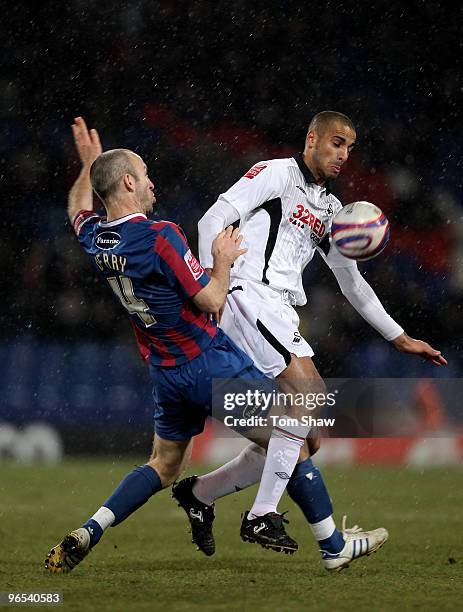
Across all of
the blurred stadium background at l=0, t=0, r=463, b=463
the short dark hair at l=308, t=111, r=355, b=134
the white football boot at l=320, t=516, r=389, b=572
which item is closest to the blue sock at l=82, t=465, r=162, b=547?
the white football boot at l=320, t=516, r=389, b=572

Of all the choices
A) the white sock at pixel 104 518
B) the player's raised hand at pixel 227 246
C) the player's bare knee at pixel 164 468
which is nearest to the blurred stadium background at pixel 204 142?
the player's bare knee at pixel 164 468

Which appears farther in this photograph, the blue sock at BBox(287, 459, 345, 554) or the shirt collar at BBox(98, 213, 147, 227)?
the blue sock at BBox(287, 459, 345, 554)

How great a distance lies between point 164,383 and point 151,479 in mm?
471

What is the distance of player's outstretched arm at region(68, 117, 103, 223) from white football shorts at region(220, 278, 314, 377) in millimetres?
773

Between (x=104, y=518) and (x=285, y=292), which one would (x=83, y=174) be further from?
(x=104, y=518)

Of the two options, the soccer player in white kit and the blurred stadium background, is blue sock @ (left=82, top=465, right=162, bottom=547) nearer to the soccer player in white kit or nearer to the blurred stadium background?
the soccer player in white kit

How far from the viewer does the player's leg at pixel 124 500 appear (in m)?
4.19

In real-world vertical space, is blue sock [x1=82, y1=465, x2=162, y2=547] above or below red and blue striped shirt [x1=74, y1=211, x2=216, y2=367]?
below

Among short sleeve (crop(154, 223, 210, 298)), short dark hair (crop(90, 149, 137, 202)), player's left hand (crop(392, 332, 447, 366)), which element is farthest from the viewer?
player's left hand (crop(392, 332, 447, 366))

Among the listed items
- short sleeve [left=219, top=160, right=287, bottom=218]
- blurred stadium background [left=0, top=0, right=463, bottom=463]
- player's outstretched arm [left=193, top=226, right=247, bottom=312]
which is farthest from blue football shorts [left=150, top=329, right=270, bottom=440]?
blurred stadium background [left=0, top=0, right=463, bottom=463]

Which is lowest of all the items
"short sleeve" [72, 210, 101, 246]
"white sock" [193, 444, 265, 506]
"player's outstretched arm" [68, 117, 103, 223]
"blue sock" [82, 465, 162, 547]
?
"white sock" [193, 444, 265, 506]

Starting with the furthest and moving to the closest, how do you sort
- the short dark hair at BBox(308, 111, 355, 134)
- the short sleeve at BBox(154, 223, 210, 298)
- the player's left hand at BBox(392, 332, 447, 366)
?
the player's left hand at BBox(392, 332, 447, 366) → the short dark hair at BBox(308, 111, 355, 134) → the short sleeve at BBox(154, 223, 210, 298)

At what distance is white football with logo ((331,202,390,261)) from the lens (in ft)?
15.0

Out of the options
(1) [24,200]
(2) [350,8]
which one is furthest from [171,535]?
(2) [350,8]
